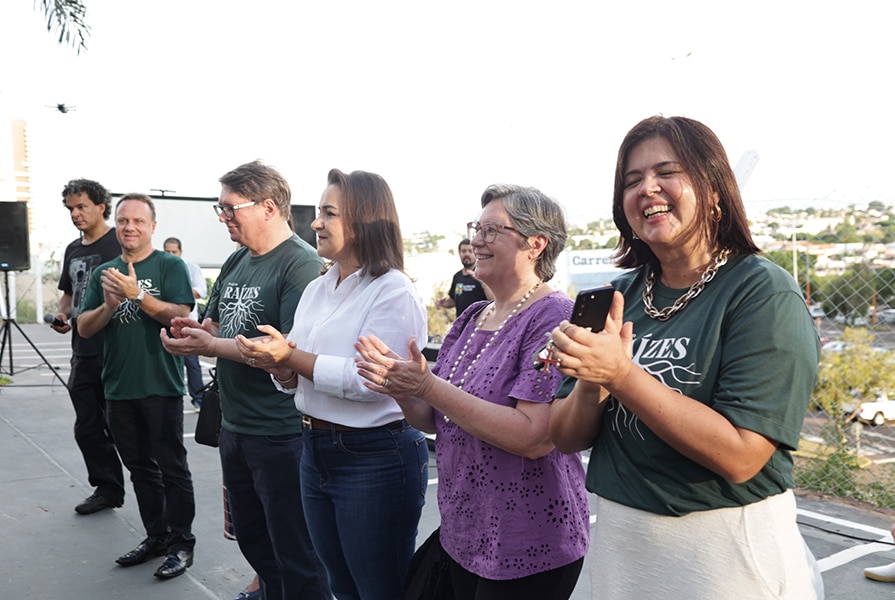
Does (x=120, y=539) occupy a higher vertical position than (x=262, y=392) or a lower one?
lower

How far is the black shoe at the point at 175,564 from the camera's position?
3859 millimetres

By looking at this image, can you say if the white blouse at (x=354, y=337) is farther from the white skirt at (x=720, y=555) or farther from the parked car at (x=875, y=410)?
the parked car at (x=875, y=410)

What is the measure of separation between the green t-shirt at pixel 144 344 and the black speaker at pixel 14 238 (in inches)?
246

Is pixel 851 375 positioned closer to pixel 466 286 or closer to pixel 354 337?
pixel 466 286

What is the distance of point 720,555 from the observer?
56.6 inches

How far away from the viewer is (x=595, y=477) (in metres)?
1.65

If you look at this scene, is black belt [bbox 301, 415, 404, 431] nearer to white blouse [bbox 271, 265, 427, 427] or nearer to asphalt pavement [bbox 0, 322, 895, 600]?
white blouse [bbox 271, 265, 427, 427]

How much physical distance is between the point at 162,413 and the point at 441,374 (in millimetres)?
2334

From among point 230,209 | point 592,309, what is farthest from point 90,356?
point 592,309

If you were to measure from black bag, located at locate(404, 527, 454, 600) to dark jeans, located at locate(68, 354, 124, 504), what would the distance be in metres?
3.43

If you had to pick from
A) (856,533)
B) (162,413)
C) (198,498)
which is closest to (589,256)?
(856,533)

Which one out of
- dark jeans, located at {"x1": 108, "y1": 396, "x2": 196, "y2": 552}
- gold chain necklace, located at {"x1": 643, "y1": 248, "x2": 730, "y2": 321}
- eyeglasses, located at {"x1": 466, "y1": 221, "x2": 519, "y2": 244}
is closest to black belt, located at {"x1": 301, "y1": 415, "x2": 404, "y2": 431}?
eyeglasses, located at {"x1": 466, "y1": 221, "x2": 519, "y2": 244}

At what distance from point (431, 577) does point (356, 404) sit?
2.03ft

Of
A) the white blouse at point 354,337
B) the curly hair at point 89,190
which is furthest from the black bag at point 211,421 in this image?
the curly hair at point 89,190
